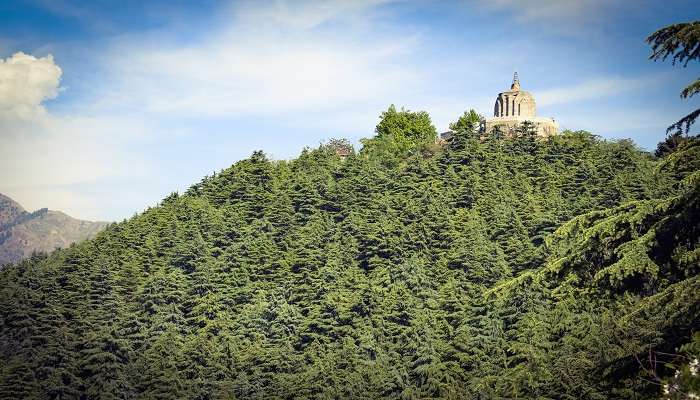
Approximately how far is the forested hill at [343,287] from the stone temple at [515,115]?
20.5 ft

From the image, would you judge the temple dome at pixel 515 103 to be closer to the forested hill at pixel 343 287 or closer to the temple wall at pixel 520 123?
the temple wall at pixel 520 123

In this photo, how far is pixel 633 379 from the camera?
30.9 ft

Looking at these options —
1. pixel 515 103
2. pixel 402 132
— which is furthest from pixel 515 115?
pixel 402 132

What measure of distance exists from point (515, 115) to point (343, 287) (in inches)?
1252

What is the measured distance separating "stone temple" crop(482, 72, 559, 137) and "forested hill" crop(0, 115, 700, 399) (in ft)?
20.5

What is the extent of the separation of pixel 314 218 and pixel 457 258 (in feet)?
47.1

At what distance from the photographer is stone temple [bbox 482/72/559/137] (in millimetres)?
64438

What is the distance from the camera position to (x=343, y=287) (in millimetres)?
45312

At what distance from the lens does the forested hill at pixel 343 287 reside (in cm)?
3559

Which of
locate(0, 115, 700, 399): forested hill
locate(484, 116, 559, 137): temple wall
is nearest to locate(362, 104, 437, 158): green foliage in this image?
locate(0, 115, 700, 399): forested hill

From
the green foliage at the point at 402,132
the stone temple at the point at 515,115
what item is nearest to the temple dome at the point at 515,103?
the stone temple at the point at 515,115

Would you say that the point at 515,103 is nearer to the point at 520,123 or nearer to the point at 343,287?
the point at 520,123

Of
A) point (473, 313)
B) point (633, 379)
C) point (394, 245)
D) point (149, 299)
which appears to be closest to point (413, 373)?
point (473, 313)

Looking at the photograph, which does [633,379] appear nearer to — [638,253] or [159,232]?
[638,253]
